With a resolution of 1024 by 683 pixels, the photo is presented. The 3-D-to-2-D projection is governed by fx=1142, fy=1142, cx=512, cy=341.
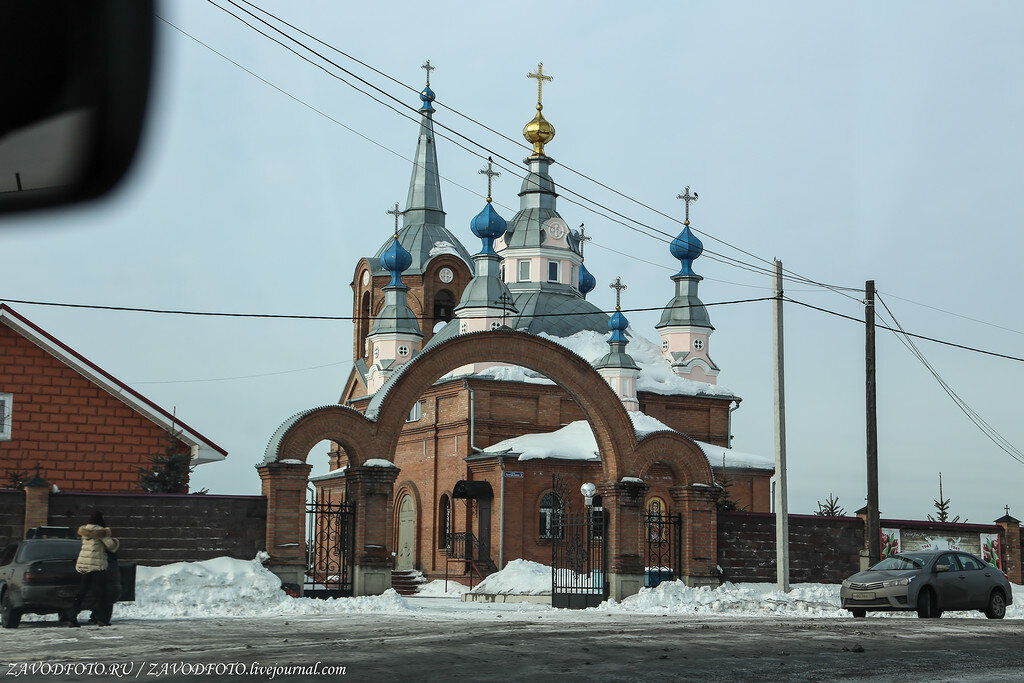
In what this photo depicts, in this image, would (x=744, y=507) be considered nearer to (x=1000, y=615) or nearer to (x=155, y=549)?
(x=1000, y=615)

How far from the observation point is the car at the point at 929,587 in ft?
63.6

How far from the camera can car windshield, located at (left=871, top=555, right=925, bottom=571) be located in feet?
65.2

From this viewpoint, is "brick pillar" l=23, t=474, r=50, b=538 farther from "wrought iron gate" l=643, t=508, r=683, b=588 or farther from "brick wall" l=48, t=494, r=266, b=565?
"wrought iron gate" l=643, t=508, r=683, b=588

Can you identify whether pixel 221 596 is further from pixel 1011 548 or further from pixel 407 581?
pixel 1011 548

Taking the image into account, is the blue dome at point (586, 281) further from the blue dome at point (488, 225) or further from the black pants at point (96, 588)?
the black pants at point (96, 588)

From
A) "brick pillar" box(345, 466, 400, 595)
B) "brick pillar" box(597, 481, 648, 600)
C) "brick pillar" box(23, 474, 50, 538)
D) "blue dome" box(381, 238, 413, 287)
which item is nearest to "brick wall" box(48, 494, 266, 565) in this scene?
"brick pillar" box(23, 474, 50, 538)

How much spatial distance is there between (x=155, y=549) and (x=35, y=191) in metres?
17.2

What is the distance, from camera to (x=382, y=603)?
67.6ft

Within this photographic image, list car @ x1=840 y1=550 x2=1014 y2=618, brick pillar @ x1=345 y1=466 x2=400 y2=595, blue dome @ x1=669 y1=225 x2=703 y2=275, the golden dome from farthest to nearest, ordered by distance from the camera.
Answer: the golden dome
blue dome @ x1=669 y1=225 x2=703 y2=275
brick pillar @ x1=345 y1=466 x2=400 y2=595
car @ x1=840 y1=550 x2=1014 y2=618

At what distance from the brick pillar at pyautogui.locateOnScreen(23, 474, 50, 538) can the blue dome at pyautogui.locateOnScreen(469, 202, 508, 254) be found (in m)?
25.6

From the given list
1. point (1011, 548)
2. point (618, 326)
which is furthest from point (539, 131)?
point (1011, 548)

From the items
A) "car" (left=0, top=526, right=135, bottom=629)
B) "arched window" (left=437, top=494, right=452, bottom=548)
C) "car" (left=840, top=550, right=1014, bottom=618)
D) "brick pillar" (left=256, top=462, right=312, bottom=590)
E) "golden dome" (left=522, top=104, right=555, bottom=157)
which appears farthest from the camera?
Answer: "golden dome" (left=522, top=104, right=555, bottom=157)

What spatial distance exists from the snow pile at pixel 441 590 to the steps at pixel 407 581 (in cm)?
25

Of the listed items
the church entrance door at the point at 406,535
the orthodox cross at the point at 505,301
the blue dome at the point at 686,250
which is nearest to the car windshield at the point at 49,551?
the church entrance door at the point at 406,535
